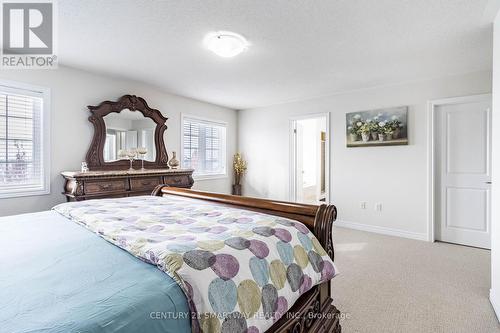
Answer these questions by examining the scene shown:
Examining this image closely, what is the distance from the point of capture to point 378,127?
4074mm

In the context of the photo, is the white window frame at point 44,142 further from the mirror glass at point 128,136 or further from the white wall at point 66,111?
the mirror glass at point 128,136

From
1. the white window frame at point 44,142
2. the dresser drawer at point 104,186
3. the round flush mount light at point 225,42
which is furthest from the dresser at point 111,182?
the round flush mount light at point 225,42

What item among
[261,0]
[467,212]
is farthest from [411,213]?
[261,0]

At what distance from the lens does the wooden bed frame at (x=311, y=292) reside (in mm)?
1262

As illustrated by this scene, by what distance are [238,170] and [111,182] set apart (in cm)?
295

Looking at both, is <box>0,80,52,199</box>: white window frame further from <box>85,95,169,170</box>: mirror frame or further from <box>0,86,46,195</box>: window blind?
<box>85,95,169,170</box>: mirror frame

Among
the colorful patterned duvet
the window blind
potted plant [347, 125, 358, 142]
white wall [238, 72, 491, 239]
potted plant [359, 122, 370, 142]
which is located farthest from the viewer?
potted plant [347, 125, 358, 142]

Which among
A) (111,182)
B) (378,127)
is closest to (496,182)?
(378,127)

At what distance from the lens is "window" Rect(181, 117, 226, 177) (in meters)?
4.84

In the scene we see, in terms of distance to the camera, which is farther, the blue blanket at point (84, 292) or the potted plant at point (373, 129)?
the potted plant at point (373, 129)

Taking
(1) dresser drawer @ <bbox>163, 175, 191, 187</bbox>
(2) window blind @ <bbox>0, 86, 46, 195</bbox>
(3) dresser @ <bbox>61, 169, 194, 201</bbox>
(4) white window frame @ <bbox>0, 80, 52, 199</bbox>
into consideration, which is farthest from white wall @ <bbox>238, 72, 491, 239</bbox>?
(2) window blind @ <bbox>0, 86, 46, 195</bbox>

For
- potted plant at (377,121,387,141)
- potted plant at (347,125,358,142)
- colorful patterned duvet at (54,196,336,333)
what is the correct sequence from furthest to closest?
1. potted plant at (347,125,358,142)
2. potted plant at (377,121,387,141)
3. colorful patterned duvet at (54,196,336,333)

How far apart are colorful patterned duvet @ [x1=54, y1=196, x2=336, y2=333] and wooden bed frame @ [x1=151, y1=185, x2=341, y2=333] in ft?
0.27

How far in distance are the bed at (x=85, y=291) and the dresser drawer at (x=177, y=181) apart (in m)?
2.41
